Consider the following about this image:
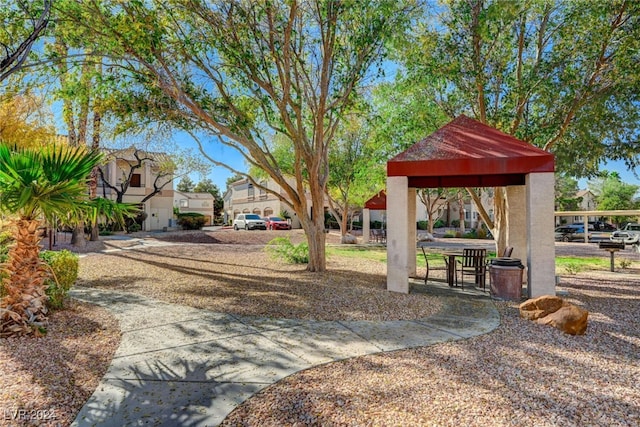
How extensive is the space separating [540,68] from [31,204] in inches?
477

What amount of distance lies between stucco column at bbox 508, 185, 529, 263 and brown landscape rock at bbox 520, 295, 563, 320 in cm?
410

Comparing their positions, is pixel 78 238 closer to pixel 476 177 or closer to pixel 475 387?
pixel 476 177

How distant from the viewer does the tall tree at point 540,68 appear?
939 centimetres

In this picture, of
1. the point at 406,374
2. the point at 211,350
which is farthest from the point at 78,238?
the point at 406,374

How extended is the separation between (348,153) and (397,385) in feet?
66.2

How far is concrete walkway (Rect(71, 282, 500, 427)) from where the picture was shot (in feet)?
10.5

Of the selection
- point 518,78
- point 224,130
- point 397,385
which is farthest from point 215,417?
point 518,78

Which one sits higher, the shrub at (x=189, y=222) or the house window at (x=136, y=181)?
the house window at (x=136, y=181)

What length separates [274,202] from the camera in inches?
1725

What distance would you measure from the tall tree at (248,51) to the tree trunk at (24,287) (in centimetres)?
518

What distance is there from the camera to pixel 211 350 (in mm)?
4523

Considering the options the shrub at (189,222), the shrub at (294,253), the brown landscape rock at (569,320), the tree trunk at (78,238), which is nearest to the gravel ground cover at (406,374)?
the brown landscape rock at (569,320)

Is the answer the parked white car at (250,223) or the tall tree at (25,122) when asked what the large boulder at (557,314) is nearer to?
the tall tree at (25,122)

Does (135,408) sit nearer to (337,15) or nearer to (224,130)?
(224,130)
